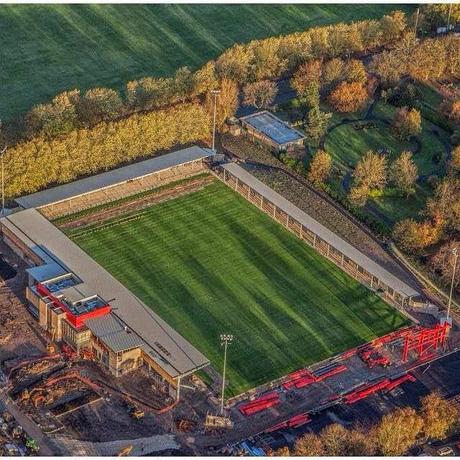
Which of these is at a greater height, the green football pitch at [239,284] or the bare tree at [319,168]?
the bare tree at [319,168]

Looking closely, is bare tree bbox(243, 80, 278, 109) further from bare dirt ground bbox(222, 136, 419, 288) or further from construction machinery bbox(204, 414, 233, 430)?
construction machinery bbox(204, 414, 233, 430)

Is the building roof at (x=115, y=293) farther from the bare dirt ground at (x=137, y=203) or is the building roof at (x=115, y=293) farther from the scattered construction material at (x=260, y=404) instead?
the scattered construction material at (x=260, y=404)

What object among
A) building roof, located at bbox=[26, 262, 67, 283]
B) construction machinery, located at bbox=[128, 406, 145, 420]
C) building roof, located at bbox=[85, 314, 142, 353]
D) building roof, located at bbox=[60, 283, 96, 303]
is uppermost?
building roof, located at bbox=[60, 283, 96, 303]

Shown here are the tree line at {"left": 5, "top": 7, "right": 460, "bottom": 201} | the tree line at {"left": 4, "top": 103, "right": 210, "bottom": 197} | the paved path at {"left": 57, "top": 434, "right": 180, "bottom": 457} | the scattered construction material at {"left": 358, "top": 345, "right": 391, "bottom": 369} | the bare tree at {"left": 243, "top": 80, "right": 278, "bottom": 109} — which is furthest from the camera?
the bare tree at {"left": 243, "top": 80, "right": 278, "bottom": 109}

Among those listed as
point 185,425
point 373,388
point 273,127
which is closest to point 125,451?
point 185,425

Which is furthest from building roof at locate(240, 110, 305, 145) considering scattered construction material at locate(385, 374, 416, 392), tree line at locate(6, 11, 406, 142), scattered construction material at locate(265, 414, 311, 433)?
scattered construction material at locate(265, 414, 311, 433)

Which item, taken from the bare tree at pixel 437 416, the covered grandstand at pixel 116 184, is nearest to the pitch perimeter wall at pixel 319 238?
the covered grandstand at pixel 116 184

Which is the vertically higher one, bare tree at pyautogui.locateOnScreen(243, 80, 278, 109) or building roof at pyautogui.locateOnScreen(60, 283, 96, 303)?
bare tree at pyautogui.locateOnScreen(243, 80, 278, 109)
